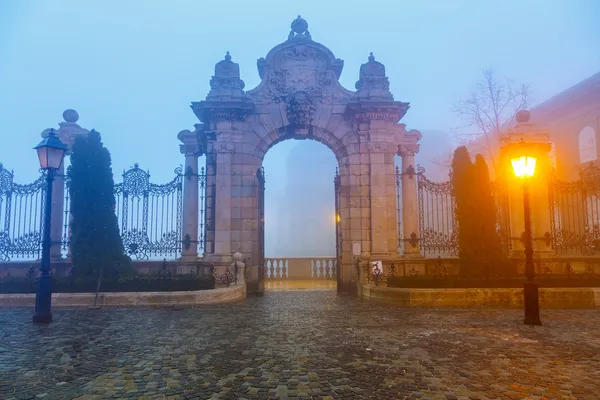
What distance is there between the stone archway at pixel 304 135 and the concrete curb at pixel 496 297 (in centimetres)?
367

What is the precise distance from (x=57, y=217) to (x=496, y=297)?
1573 centimetres

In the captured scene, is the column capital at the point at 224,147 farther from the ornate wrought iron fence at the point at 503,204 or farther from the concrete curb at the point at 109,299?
the ornate wrought iron fence at the point at 503,204

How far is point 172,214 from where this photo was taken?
53.3 ft

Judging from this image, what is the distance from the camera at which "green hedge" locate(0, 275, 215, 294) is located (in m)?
12.2

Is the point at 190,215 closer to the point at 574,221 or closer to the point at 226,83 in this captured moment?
the point at 226,83

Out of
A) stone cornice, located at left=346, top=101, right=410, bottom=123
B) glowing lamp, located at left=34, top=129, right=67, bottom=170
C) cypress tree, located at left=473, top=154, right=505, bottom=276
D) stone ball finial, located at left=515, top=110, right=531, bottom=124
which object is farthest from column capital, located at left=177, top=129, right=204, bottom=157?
stone ball finial, located at left=515, top=110, right=531, bottom=124

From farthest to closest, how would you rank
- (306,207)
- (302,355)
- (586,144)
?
(306,207)
(586,144)
(302,355)

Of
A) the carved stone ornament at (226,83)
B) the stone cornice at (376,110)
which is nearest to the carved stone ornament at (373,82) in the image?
the stone cornice at (376,110)

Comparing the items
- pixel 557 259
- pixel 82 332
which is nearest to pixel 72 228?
pixel 82 332

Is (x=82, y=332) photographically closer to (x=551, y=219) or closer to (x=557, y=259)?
(x=557, y=259)

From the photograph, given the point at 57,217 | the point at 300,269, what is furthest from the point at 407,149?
the point at 57,217

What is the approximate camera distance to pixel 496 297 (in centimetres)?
1141

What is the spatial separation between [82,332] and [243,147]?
9.50 metres

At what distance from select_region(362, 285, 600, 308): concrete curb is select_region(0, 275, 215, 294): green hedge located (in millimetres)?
6752
